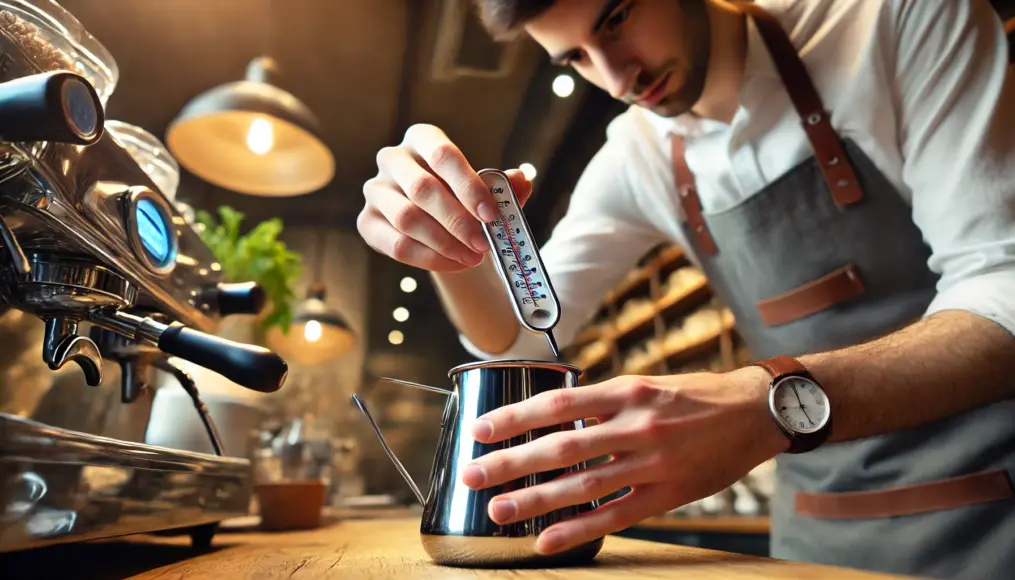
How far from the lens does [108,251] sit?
0.57 meters

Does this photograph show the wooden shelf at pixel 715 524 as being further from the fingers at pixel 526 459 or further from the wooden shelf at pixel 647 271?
the fingers at pixel 526 459

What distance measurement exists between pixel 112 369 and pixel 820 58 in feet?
3.91

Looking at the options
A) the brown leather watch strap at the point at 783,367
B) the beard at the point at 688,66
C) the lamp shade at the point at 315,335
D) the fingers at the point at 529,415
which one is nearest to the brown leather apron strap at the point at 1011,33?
the beard at the point at 688,66

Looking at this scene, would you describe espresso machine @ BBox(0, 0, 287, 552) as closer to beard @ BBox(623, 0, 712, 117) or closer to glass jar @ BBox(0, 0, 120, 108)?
glass jar @ BBox(0, 0, 120, 108)

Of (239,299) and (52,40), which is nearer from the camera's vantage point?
(52,40)

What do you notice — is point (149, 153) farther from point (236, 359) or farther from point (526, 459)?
point (526, 459)

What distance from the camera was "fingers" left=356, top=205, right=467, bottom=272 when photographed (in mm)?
751

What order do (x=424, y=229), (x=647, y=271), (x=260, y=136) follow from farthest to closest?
(x=647, y=271)
(x=260, y=136)
(x=424, y=229)

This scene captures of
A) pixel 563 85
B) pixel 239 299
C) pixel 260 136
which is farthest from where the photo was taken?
pixel 563 85

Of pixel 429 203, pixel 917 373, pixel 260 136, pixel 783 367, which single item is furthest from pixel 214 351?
pixel 260 136

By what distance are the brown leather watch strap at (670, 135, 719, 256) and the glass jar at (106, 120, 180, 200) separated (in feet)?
3.03

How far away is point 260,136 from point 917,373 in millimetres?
1626

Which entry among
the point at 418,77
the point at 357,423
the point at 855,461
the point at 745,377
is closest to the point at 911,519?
the point at 855,461

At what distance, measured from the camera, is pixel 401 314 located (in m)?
5.69
